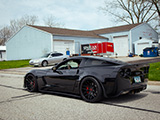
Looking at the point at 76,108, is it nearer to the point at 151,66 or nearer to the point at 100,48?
the point at 151,66

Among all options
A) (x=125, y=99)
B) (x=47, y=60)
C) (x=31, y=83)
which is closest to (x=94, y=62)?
(x=125, y=99)

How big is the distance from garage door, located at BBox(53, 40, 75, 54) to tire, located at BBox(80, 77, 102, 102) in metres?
24.6

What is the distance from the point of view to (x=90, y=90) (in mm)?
5562

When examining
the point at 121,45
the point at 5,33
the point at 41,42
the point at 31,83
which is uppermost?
the point at 5,33

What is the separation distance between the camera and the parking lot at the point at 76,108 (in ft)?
14.6

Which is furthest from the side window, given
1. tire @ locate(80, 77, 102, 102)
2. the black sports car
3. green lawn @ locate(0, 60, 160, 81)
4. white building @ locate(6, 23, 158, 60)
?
white building @ locate(6, 23, 158, 60)

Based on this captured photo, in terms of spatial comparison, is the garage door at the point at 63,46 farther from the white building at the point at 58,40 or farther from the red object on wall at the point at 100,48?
the red object on wall at the point at 100,48

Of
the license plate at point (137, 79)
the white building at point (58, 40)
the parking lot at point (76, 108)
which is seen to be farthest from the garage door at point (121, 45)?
the license plate at point (137, 79)

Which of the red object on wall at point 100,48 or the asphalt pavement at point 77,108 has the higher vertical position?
the red object on wall at point 100,48

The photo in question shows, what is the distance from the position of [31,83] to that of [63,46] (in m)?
24.1

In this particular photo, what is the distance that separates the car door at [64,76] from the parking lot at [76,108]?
37 cm

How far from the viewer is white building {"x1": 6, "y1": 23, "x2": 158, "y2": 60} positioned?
30.6m

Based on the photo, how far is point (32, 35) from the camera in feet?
108

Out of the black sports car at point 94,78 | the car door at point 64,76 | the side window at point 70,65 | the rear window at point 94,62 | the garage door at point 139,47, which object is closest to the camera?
the black sports car at point 94,78
